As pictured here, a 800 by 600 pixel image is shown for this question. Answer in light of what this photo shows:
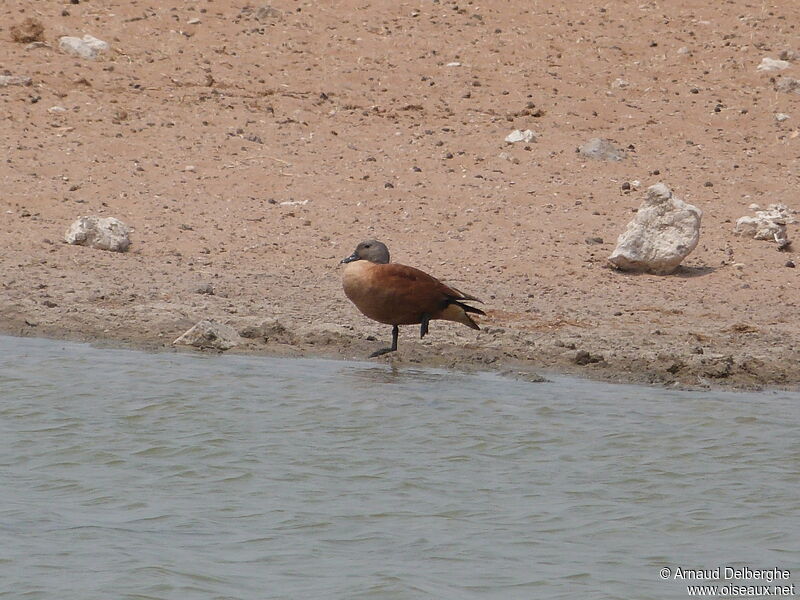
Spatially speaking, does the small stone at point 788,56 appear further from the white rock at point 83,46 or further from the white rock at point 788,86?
the white rock at point 83,46

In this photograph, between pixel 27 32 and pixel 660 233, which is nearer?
pixel 660 233

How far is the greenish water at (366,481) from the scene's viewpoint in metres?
5.23

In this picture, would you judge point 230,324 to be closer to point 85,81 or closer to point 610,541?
point 610,541

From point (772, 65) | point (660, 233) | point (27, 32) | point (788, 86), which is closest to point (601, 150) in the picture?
A: point (660, 233)

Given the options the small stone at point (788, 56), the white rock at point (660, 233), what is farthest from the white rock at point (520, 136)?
the small stone at point (788, 56)

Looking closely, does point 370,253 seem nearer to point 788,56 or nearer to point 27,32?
point 27,32

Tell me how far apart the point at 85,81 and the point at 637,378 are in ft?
26.9

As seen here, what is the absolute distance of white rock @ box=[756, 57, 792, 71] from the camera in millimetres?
16234

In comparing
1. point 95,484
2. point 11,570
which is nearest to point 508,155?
point 95,484

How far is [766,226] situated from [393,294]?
4395 millimetres

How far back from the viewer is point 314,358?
30.7 ft

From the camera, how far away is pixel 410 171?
13.5 m

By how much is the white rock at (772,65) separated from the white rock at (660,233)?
5.70 m

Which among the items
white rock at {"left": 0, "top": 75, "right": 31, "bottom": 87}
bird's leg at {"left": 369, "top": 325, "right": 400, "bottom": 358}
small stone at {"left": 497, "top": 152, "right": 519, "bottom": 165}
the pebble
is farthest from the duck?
white rock at {"left": 0, "top": 75, "right": 31, "bottom": 87}
